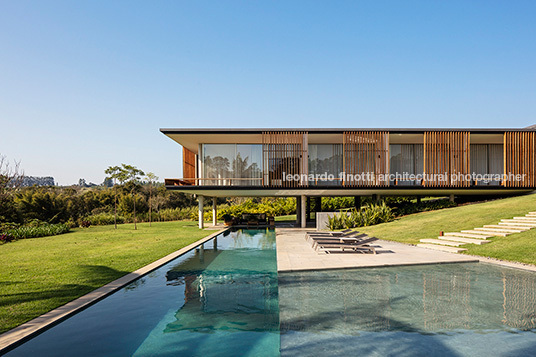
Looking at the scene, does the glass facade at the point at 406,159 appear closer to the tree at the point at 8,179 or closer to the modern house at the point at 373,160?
the modern house at the point at 373,160

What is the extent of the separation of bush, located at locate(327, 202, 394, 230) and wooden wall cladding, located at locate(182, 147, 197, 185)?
10.4 metres

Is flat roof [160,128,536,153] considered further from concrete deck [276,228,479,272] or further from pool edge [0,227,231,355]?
pool edge [0,227,231,355]

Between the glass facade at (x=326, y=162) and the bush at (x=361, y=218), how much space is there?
2853 millimetres

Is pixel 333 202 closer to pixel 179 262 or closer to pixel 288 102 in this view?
pixel 288 102

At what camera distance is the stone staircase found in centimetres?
1223

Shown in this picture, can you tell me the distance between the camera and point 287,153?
2025 centimetres

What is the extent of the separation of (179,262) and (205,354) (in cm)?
651

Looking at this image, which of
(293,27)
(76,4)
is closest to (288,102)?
(293,27)

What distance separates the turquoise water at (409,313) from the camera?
4219 millimetres

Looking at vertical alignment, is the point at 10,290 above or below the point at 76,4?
below

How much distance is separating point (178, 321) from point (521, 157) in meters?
24.0

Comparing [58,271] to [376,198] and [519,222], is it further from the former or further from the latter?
[376,198]

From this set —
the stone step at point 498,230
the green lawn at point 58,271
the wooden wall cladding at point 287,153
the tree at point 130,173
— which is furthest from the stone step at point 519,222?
the tree at point 130,173

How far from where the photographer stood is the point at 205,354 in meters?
4.10
